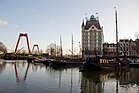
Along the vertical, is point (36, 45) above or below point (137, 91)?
above

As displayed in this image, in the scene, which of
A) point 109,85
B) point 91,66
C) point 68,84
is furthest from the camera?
point 91,66

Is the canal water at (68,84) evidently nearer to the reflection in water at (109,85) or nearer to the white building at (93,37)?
the reflection in water at (109,85)

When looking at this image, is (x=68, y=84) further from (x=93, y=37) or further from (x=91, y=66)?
(x=93, y=37)

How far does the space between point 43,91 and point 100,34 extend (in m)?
121

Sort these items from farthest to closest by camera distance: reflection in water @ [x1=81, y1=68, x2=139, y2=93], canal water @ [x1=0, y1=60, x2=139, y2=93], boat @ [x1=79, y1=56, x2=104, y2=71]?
1. boat @ [x1=79, y1=56, x2=104, y2=71]
2. reflection in water @ [x1=81, y1=68, x2=139, y2=93]
3. canal water @ [x1=0, y1=60, x2=139, y2=93]

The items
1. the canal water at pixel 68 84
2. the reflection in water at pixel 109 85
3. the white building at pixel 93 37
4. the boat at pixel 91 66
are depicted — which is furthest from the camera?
the white building at pixel 93 37

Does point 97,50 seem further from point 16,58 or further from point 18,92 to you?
point 18,92

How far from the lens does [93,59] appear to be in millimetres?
47125

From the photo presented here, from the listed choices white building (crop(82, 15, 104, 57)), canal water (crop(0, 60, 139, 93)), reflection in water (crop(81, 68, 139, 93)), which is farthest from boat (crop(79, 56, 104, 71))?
white building (crop(82, 15, 104, 57))

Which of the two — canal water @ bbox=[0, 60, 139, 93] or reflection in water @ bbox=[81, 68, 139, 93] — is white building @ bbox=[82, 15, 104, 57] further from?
reflection in water @ bbox=[81, 68, 139, 93]

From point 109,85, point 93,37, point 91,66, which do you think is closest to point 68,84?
point 109,85

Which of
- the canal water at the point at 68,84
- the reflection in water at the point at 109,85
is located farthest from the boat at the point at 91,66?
the reflection in water at the point at 109,85

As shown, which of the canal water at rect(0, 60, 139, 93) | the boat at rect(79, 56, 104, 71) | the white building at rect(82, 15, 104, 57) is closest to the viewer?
the canal water at rect(0, 60, 139, 93)

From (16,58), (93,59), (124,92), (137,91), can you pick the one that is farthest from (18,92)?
(16,58)
